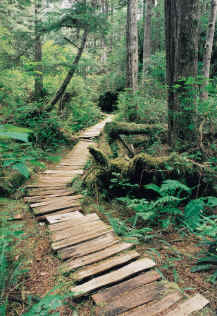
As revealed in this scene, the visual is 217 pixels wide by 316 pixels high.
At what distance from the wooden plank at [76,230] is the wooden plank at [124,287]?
116 centimetres

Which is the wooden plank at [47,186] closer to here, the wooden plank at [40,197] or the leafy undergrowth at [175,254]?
the wooden plank at [40,197]

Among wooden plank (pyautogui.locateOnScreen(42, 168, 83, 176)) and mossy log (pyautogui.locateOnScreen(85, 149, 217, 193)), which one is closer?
mossy log (pyautogui.locateOnScreen(85, 149, 217, 193))

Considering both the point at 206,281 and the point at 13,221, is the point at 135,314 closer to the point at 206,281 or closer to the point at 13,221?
the point at 206,281

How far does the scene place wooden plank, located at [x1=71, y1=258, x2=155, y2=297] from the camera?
235 centimetres

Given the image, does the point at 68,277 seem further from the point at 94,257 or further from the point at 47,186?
the point at 47,186

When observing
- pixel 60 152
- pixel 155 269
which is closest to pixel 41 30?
pixel 60 152

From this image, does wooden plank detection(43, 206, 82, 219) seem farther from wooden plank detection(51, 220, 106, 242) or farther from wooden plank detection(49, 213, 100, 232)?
wooden plank detection(51, 220, 106, 242)

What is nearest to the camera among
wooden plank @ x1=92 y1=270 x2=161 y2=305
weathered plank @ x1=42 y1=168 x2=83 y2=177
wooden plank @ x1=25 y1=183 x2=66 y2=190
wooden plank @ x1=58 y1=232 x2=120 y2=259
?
wooden plank @ x1=92 y1=270 x2=161 y2=305

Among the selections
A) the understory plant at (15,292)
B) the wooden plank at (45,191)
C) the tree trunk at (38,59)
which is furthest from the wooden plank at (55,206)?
the tree trunk at (38,59)

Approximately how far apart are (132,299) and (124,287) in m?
0.17

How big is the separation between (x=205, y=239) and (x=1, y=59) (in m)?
9.71

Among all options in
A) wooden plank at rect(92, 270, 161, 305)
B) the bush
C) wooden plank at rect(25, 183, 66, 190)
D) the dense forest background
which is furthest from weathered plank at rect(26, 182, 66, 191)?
the bush

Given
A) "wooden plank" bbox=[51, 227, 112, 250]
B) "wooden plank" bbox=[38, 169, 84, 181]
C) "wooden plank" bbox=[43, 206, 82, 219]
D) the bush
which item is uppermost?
the bush

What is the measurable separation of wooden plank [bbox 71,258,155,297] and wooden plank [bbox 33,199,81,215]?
2.06 metres
